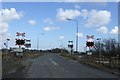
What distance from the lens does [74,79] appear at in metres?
22.0

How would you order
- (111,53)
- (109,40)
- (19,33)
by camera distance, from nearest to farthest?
1. (19,33)
2. (111,53)
3. (109,40)

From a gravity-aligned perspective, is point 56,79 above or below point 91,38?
below

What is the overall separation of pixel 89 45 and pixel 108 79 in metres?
36.9

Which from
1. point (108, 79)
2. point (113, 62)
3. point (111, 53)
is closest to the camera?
point (108, 79)

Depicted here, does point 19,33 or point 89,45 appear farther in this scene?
point 89,45

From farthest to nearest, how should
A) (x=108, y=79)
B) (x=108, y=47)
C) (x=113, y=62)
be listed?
(x=108, y=47) → (x=113, y=62) → (x=108, y=79)

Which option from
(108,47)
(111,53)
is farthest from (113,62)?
(108,47)

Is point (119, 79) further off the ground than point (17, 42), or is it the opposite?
point (17, 42)

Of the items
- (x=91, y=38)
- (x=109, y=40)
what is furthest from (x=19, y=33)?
(x=109, y=40)

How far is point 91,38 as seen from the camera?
2315 inches

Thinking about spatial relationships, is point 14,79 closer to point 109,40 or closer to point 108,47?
point 108,47

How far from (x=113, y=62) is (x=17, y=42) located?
1795cm

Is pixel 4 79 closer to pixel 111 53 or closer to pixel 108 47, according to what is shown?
pixel 111 53

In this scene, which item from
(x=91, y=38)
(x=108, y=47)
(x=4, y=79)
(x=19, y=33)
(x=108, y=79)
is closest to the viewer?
(x=4, y=79)
